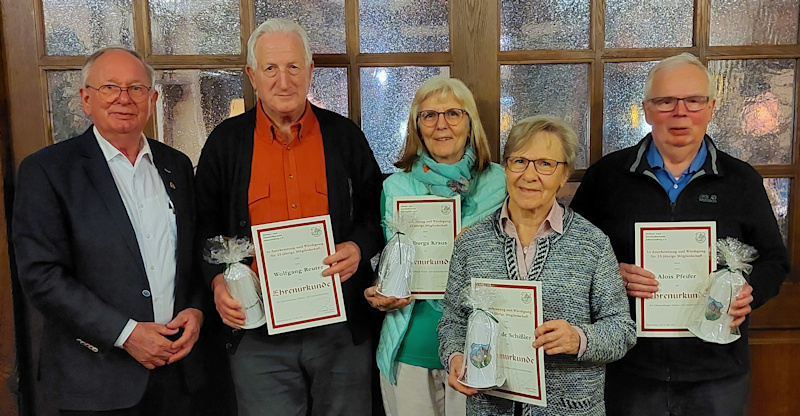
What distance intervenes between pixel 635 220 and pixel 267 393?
1.45 metres

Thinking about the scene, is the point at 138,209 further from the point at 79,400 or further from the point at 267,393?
the point at 267,393

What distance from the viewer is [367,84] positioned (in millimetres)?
2529

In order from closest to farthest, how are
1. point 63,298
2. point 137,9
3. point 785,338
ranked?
point 63,298 < point 137,9 < point 785,338

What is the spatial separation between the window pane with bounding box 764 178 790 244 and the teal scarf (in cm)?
152

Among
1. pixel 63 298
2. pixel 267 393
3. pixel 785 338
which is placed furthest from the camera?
pixel 785 338

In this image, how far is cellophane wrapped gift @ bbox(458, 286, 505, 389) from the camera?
1569 millimetres

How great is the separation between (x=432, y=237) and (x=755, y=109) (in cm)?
170

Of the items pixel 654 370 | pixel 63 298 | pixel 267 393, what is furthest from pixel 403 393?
pixel 63 298

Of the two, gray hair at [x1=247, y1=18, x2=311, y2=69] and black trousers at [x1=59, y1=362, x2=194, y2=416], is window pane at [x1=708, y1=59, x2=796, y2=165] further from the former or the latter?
black trousers at [x1=59, y1=362, x2=194, y2=416]

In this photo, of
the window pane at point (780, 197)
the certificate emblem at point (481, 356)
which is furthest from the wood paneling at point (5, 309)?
the window pane at point (780, 197)

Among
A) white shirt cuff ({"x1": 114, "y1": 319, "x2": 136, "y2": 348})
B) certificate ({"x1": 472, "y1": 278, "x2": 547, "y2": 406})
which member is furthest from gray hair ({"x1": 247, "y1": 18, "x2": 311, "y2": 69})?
certificate ({"x1": 472, "y1": 278, "x2": 547, "y2": 406})

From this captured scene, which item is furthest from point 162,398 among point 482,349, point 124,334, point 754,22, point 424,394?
point 754,22

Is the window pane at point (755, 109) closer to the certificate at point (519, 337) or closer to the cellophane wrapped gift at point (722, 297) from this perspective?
the cellophane wrapped gift at point (722, 297)

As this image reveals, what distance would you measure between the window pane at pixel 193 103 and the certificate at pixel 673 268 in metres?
1.77
